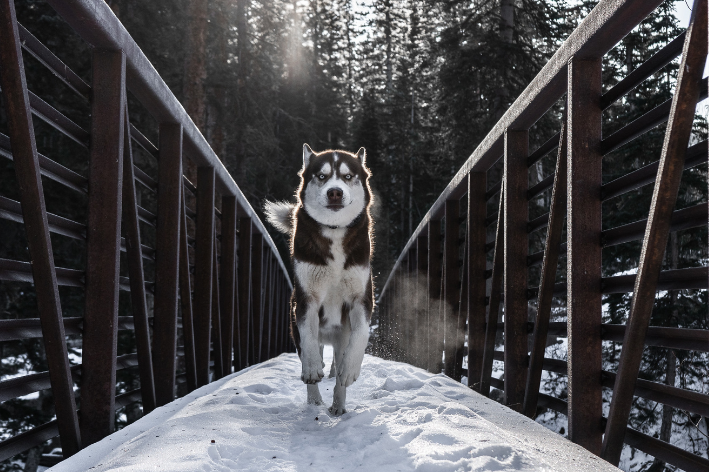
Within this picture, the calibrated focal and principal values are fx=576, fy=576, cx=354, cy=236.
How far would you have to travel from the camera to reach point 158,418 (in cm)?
279

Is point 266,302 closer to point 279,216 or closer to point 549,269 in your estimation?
point 279,216

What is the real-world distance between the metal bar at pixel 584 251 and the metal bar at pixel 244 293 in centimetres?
482

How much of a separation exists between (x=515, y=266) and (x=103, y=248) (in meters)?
2.40

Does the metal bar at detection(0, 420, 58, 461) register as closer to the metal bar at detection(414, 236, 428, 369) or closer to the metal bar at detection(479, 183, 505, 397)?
the metal bar at detection(479, 183, 505, 397)

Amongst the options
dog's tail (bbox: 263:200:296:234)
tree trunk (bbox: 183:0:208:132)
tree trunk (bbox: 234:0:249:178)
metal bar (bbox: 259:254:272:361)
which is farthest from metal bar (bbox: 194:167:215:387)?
tree trunk (bbox: 234:0:249:178)

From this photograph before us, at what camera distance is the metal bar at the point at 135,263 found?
3.13 meters

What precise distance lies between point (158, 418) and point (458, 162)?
46.4ft

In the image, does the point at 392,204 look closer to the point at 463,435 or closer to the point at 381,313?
the point at 381,313

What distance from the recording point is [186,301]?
432cm

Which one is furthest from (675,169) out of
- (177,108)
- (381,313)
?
(381,313)

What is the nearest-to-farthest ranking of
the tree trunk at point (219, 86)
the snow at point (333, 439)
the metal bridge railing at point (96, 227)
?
the snow at point (333, 439)
the metal bridge railing at point (96, 227)
the tree trunk at point (219, 86)

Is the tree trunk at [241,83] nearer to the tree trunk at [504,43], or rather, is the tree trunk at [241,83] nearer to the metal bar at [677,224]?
the tree trunk at [504,43]

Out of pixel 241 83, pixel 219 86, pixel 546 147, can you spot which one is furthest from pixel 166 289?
pixel 241 83

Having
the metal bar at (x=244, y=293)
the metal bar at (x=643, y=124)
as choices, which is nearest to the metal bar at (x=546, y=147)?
the metal bar at (x=643, y=124)
